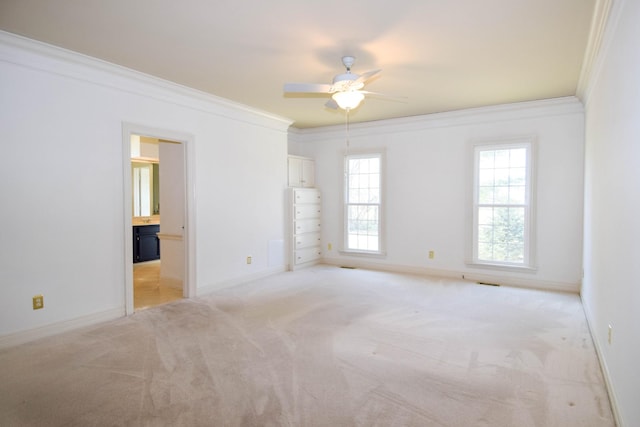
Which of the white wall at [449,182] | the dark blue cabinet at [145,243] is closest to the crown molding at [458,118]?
the white wall at [449,182]

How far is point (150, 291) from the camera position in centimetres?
512

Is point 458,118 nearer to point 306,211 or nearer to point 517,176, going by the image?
point 517,176

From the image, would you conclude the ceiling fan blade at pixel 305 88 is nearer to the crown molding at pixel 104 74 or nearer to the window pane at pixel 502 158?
the crown molding at pixel 104 74

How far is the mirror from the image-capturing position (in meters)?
7.69

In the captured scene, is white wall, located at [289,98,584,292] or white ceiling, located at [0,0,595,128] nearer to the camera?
white ceiling, located at [0,0,595,128]

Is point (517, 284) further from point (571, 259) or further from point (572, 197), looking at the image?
point (572, 197)

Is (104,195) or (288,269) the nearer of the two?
(104,195)

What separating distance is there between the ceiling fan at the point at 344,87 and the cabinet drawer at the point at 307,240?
3.34 metres

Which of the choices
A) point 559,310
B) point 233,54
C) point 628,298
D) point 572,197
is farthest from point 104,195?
point 572,197

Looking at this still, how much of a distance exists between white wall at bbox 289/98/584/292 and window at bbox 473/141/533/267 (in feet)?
0.46

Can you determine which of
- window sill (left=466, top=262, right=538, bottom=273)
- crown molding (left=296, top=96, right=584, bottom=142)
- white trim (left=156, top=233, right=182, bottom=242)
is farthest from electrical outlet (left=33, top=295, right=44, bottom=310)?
window sill (left=466, top=262, right=538, bottom=273)

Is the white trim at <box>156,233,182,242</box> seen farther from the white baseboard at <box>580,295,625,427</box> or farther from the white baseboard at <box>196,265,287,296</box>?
the white baseboard at <box>580,295,625,427</box>

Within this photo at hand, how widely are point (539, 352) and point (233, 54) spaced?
12.6ft

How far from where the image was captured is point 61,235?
347 centimetres
